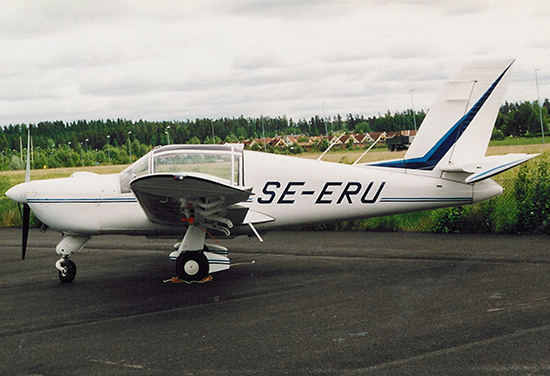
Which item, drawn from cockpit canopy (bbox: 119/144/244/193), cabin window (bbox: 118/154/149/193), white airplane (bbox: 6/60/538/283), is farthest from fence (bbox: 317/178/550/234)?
cabin window (bbox: 118/154/149/193)

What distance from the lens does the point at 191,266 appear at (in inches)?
335

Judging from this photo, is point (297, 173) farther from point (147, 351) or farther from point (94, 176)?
point (147, 351)

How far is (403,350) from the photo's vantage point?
5141mm

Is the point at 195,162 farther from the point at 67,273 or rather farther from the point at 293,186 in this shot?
the point at 67,273

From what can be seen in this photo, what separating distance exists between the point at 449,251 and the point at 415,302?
356cm

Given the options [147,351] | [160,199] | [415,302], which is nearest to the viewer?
[147,351]

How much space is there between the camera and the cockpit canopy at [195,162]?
8.47 metres

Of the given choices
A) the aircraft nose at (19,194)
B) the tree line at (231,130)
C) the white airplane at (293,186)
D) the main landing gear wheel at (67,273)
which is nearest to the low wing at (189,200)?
the white airplane at (293,186)

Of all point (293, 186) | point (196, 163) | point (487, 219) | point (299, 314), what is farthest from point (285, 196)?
point (487, 219)

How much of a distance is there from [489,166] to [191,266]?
4.72 m

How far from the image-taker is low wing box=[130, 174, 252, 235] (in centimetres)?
723

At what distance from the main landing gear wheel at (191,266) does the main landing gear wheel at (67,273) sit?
1.77 m

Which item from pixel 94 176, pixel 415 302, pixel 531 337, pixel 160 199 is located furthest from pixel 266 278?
pixel 531 337

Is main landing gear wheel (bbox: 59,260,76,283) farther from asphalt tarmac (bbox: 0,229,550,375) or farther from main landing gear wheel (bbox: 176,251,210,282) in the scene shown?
main landing gear wheel (bbox: 176,251,210,282)
